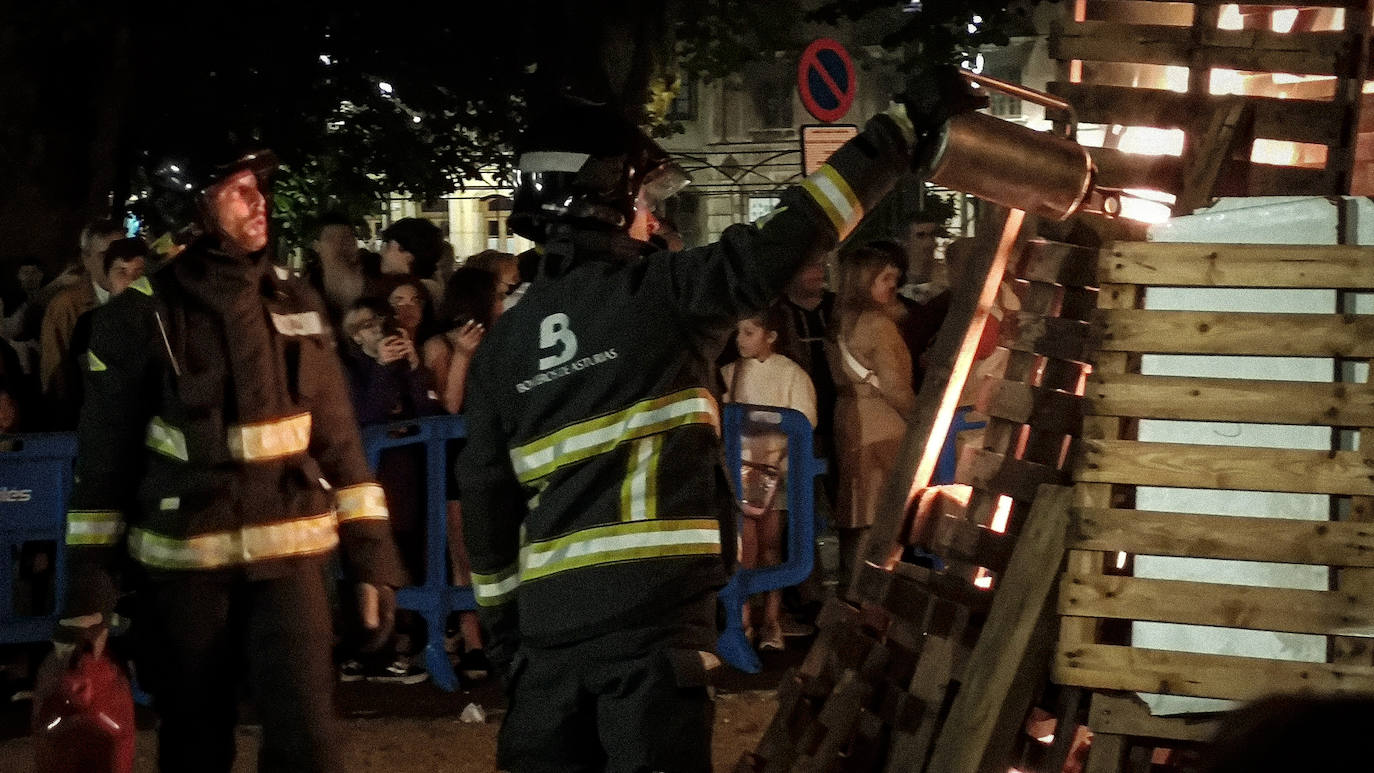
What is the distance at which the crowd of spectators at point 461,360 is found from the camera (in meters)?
8.16

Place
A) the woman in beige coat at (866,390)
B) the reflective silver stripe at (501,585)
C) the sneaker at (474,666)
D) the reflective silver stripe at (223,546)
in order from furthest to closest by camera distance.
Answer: the woman in beige coat at (866,390) → the sneaker at (474,666) → the reflective silver stripe at (223,546) → the reflective silver stripe at (501,585)

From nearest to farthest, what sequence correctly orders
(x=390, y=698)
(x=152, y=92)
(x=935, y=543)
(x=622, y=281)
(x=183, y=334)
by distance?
1. (x=622, y=281)
2. (x=183, y=334)
3. (x=935, y=543)
4. (x=390, y=698)
5. (x=152, y=92)

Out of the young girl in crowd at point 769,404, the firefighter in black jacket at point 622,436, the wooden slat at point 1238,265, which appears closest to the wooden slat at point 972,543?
the wooden slat at point 1238,265

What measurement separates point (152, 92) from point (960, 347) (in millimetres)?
13752

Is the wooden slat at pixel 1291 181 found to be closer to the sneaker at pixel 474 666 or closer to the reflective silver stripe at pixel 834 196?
the reflective silver stripe at pixel 834 196

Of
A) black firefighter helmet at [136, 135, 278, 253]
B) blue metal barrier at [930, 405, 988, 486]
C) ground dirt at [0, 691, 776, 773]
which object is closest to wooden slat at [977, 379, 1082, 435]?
ground dirt at [0, 691, 776, 773]

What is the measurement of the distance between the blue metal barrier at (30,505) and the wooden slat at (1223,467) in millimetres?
4953

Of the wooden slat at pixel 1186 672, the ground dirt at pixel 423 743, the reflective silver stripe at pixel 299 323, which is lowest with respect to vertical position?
→ the ground dirt at pixel 423 743

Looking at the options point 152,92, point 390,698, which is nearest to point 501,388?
point 390,698

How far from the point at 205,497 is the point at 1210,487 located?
2696mm

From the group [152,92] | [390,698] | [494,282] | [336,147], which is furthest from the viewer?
[336,147]

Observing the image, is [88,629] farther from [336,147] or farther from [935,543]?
[336,147]

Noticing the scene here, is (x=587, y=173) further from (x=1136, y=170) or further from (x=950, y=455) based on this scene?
(x=950, y=455)

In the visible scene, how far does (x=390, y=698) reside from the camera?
7809mm
